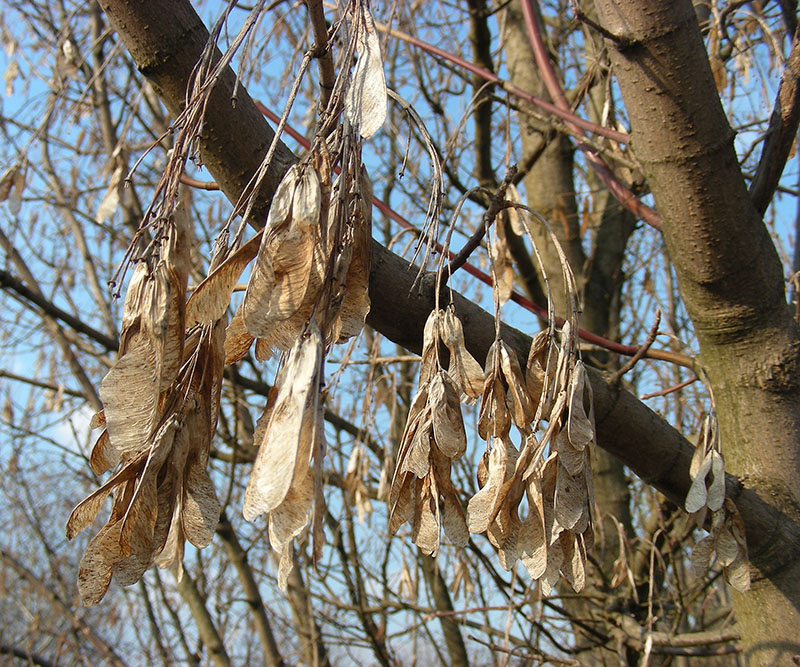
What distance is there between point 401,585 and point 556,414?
7.40 feet

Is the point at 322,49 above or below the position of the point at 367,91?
above

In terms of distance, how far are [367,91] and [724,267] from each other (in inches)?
34.8

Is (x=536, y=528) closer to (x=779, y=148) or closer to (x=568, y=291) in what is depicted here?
(x=568, y=291)

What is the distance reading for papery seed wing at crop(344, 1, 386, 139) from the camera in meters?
0.73

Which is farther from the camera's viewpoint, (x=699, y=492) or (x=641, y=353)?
(x=641, y=353)

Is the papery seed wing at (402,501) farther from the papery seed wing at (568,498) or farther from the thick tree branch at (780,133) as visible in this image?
the thick tree branch at (780,133)

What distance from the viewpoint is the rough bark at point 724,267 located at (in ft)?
4.18

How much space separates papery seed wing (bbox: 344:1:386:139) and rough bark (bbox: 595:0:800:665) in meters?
0.69

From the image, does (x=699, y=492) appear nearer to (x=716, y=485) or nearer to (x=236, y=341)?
(x=716, y=485)

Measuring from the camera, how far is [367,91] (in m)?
0.75

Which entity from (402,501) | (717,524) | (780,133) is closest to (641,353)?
(717,524)

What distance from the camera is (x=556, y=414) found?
35.3 inches

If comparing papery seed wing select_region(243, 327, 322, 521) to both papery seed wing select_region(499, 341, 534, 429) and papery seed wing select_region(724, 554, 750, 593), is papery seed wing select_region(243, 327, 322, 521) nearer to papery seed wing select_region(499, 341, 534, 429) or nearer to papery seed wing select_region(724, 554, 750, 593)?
papery seed wing select_region(499, 341, 534, 429)

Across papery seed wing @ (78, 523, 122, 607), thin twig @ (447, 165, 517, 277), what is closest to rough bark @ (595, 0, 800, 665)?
thin twig @ (447, 165, 517, 277)
